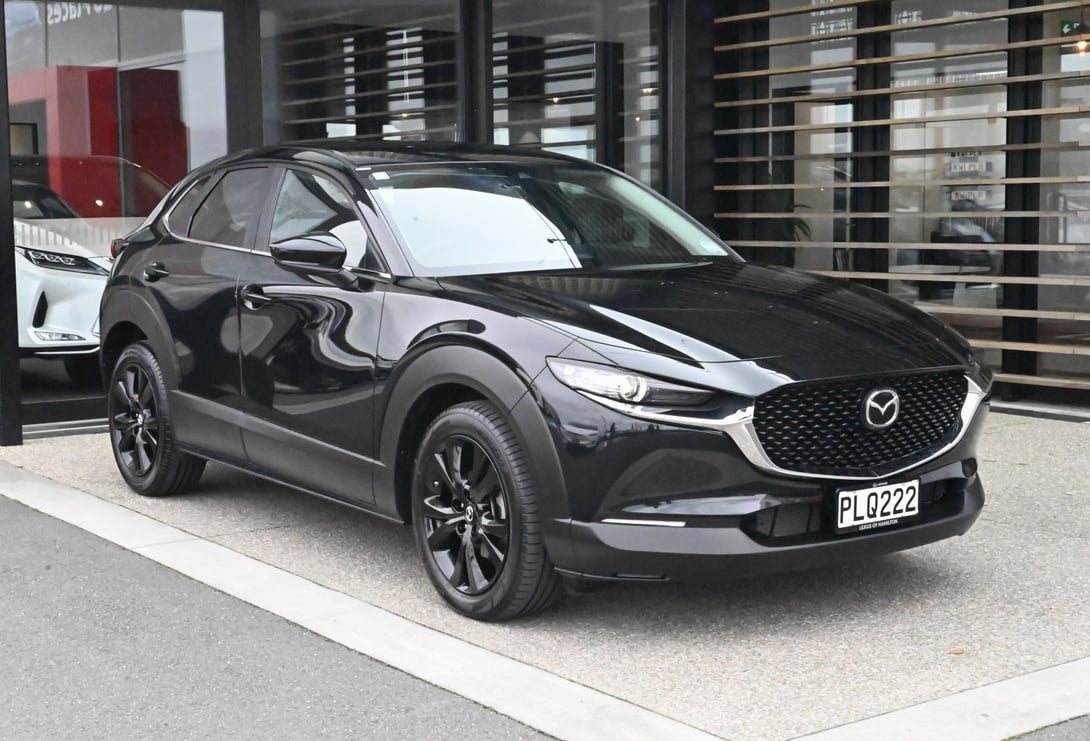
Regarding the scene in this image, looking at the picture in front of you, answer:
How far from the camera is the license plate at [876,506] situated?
14.8 feet

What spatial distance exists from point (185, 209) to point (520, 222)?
200cm

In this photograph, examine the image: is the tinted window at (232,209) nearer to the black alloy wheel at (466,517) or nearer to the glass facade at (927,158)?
the black alloy wheel at (466,517)

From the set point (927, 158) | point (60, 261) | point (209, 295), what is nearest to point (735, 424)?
point (209, 295)

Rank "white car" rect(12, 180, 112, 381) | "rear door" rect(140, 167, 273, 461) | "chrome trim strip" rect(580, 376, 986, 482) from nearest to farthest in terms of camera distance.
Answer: "chrome trim strip" rect(580, 376, 986, 482)
"rear door" rect(140, 167, 273, 461)
"white car" rect(12, 180, 112, 381)

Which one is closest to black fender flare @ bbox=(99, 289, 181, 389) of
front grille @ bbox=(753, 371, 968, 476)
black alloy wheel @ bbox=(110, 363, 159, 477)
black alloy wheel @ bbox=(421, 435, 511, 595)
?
black alloy wheel @ bbox=(110, 363, 159, 477)

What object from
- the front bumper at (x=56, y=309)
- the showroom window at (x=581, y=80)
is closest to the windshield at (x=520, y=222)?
the front bumper at (x=56, y=309)

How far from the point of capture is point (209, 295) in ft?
20.4

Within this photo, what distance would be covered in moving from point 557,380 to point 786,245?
7.19 m

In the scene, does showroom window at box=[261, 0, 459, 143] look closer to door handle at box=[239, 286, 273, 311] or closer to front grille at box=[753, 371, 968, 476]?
door handle at box=[239, 286, 273, 311]

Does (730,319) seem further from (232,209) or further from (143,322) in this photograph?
(143,322)

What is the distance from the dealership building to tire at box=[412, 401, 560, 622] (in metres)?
4.52

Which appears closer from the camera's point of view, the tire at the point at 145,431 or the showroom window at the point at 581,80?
the tire at the point at 145,431

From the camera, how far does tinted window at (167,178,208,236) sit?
6.68m

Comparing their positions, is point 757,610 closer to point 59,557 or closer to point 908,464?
point 908,464
